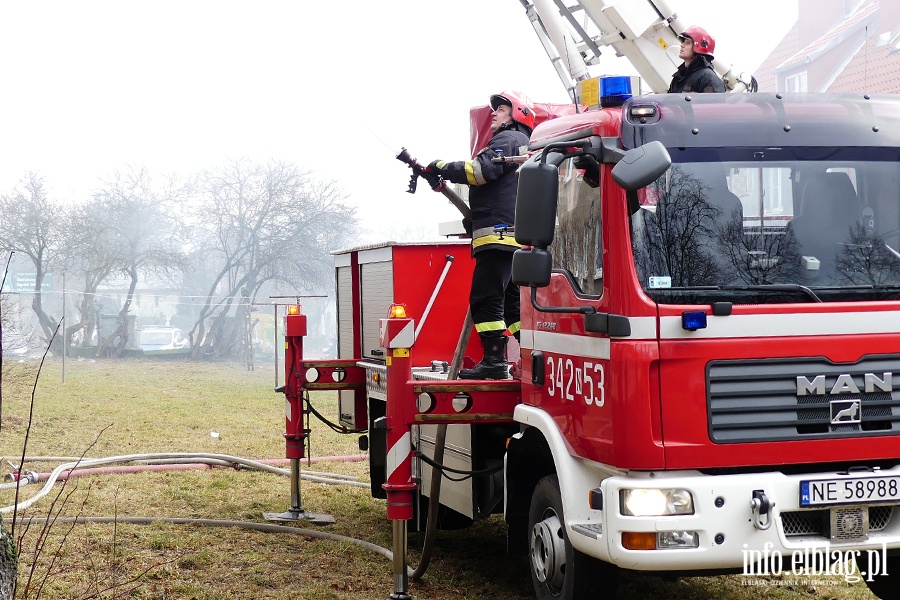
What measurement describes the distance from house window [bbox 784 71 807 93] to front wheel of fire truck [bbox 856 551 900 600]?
20834 millimetres

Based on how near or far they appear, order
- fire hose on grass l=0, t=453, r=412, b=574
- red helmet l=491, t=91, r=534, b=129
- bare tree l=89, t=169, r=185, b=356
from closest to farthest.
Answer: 1. red helmet l=491, t=91, r=534, b=129
2. fire hose on grass l=0, t=453, r=412, b=574
3. bare tree l=89, t=169, r=185, b=356

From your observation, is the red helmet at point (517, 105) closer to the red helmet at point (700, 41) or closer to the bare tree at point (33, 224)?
the red helmet at point (700, 41)

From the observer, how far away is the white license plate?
3.65 metres

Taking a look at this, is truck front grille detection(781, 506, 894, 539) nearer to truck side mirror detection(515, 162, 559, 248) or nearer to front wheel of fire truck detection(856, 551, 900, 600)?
front wheel of fire truck detection(856, 551, 900, 600)

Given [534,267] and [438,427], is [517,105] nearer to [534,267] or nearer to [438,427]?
[438,427]

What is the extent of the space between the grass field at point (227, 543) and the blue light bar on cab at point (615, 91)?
92.8 inches

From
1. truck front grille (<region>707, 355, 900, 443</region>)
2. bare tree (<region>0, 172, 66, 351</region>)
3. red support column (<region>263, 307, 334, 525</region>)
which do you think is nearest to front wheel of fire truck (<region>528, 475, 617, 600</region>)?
truck front grille (<region>707, 355, 900, 443</region>)

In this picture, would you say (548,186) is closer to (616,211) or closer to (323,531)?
(616,211)

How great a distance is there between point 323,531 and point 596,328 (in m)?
3.56

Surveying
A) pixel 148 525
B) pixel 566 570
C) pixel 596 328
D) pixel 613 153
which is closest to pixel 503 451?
pixel 566 570

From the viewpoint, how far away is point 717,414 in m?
3.70

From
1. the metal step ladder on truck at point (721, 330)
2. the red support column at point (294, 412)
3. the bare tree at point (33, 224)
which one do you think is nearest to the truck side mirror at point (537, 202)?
the metal step ladder on truck at point (721, 330)

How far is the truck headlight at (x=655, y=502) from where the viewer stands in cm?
362

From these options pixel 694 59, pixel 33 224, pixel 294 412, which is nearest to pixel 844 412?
pixel 694 59
